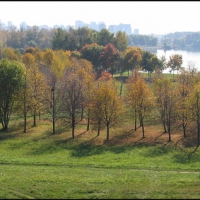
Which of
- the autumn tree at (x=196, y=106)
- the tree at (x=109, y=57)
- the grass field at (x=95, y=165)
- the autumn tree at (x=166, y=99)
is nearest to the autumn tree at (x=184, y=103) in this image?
the autumn tree at (x=196, y=106)

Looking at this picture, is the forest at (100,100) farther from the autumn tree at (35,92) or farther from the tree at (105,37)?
the tree at (105,37)

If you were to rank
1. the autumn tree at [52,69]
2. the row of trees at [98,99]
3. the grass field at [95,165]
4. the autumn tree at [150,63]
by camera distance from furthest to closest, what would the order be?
1. the autumn tree at [150,63]
2. the autumn tree at [52,69]
3. the row of trees at [98,99]
4. the grass field at [95,165]

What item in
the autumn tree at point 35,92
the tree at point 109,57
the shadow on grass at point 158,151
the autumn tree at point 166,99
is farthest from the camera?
the tree at point 109,57

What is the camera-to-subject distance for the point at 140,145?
36750 mm

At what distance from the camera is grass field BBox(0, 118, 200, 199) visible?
20969 millimetres

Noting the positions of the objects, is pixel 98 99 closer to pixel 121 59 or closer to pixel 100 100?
pixel 100 100

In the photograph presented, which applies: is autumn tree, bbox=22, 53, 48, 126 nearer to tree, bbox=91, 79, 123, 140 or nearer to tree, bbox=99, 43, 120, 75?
tree, bbox=91, 79, 123, 140

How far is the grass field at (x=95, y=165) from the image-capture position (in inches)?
826

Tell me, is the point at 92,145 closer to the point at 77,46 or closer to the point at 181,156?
the point at 181,156

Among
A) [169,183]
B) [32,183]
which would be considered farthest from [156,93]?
[32,183]

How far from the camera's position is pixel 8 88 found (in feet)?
144

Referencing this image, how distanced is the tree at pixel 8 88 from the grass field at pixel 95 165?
281 centimetres

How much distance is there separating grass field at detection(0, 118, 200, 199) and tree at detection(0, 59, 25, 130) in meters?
2.81

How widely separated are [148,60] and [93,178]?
204ft
